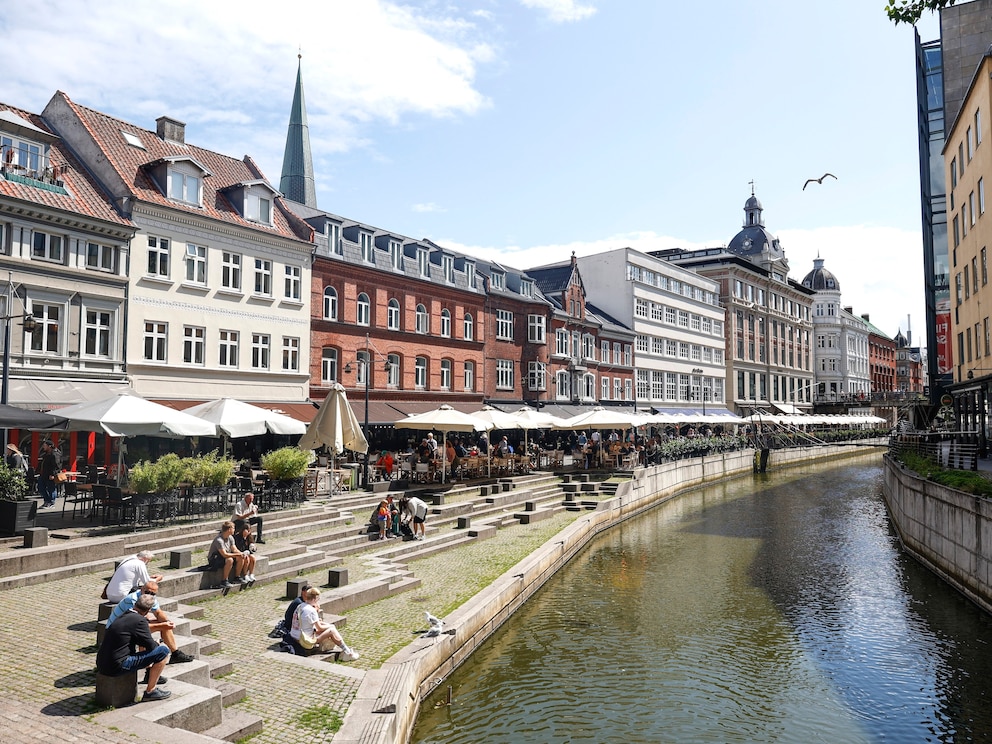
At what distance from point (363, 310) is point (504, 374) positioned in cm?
1265

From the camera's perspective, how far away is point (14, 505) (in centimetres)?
1403

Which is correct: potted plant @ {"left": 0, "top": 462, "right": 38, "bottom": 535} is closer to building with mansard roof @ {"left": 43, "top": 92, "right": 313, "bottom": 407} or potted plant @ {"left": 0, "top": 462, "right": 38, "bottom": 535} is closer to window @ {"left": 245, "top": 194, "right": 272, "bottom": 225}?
building with mansard roof @ {"left": 43, "top": 92, "right": 313, "bottom": 407}

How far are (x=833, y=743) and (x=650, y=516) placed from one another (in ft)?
72.5

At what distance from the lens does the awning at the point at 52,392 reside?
23478mm

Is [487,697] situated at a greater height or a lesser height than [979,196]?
lesser

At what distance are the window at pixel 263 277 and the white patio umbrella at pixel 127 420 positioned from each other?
1617 centimetres

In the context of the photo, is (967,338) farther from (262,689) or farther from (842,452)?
(842,452)

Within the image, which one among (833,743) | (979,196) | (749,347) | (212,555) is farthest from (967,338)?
(749,347)

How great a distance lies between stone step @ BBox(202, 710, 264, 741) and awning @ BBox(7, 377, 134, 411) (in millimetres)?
16865

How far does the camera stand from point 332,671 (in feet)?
34.1

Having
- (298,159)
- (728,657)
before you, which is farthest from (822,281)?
(728,657)

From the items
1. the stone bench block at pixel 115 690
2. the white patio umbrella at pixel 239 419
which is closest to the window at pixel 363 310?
the white patio umbrella at pixel 239 419

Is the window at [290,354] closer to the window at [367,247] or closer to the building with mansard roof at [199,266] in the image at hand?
the building with mansard roof at [199,266]

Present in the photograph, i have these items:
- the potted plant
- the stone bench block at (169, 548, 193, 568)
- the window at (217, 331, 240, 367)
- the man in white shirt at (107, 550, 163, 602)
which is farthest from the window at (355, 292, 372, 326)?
the man in white shirt at (107, 550, 163, 602)
